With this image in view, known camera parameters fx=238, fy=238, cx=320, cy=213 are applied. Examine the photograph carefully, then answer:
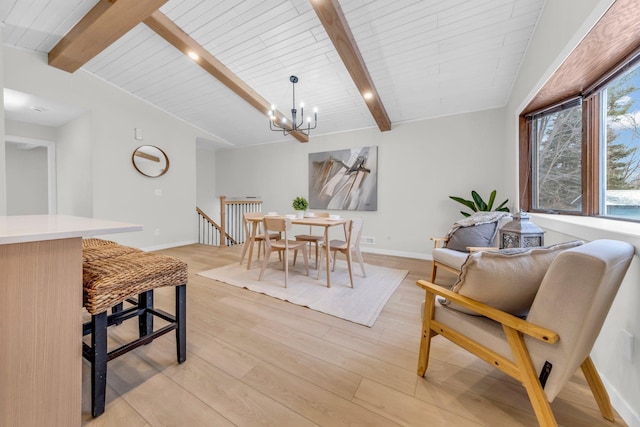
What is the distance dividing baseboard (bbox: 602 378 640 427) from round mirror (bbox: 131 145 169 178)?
564cm

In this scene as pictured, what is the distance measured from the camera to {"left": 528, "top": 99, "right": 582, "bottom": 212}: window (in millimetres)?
2143

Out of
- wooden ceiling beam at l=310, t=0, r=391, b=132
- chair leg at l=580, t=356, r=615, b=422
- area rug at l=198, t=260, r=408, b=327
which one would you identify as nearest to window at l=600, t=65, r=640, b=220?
chair leg at l=580, t=356, r=615, b=422

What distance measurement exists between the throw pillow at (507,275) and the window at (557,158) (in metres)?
1.73

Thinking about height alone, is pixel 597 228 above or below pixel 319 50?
below

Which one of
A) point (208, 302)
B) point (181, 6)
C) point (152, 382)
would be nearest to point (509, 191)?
point (208, 302)

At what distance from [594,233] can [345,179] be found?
3451 mm

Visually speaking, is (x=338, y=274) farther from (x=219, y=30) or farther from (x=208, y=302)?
(x=219, y=30)

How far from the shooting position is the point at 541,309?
0.89 m

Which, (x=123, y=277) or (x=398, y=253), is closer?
(x=123, y=277)

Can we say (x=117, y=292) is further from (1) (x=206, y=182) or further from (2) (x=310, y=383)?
(1) (x=206, y=182)

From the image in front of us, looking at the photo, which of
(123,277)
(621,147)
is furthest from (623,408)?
(123,277)

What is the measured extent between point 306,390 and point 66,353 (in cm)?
106

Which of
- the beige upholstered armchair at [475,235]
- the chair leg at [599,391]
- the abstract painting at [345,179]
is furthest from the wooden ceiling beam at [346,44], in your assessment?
the chair leg at [599,391]

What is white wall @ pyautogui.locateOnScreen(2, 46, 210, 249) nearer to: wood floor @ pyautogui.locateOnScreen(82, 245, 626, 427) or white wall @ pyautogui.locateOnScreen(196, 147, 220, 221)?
white wall @ pyautogui.locateOnScreen(196, 147, 220, 221)
